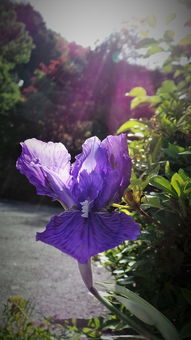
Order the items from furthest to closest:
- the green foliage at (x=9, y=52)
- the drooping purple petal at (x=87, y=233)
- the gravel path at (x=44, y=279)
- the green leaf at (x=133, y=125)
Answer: the green foliage at (x=9, y=52) → the gravel path at (x=44, y=279) → the green leaf at (x=133, y=125) → the drooping purple petal at (x=87, y=233)

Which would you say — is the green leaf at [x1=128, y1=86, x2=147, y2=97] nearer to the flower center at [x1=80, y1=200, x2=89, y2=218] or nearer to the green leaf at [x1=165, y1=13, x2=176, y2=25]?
the green leaf at [x1=165, y1=13, x2=176, y2=25]

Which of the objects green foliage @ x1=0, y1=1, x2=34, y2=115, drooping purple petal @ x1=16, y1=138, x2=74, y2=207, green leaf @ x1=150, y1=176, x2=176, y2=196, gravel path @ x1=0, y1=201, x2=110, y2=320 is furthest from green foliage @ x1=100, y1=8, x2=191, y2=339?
green foliage @ x1=0, y1=1, x2=34, y2=115

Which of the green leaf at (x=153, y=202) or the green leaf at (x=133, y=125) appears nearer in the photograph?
the green leaf at (x=153, y=202)

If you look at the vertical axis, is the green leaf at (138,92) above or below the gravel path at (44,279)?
above

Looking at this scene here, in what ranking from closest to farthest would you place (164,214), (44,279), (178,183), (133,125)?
(178,183)
(164,214)
(133,125)
(44,279)

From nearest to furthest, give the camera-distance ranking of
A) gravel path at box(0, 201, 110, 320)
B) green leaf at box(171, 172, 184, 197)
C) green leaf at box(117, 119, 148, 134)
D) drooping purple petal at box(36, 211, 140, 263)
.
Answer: drooping purple petal at box(36, 211, 140, 263), green leaf at box(171, 172, 184, 197), green leaf at box(117, 119, 148, 134), gravel path at box(0, 201, 110, 320)

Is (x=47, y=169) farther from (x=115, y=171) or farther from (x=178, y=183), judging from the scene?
Answer: (x=178, y=183)

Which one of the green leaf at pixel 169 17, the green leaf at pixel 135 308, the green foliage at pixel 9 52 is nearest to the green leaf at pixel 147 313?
the green leaf at pixel 135 308

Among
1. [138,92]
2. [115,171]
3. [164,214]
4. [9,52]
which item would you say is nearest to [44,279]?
[138,92]

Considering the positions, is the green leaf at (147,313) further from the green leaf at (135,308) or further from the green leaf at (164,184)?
the green leaf at (164,184)
